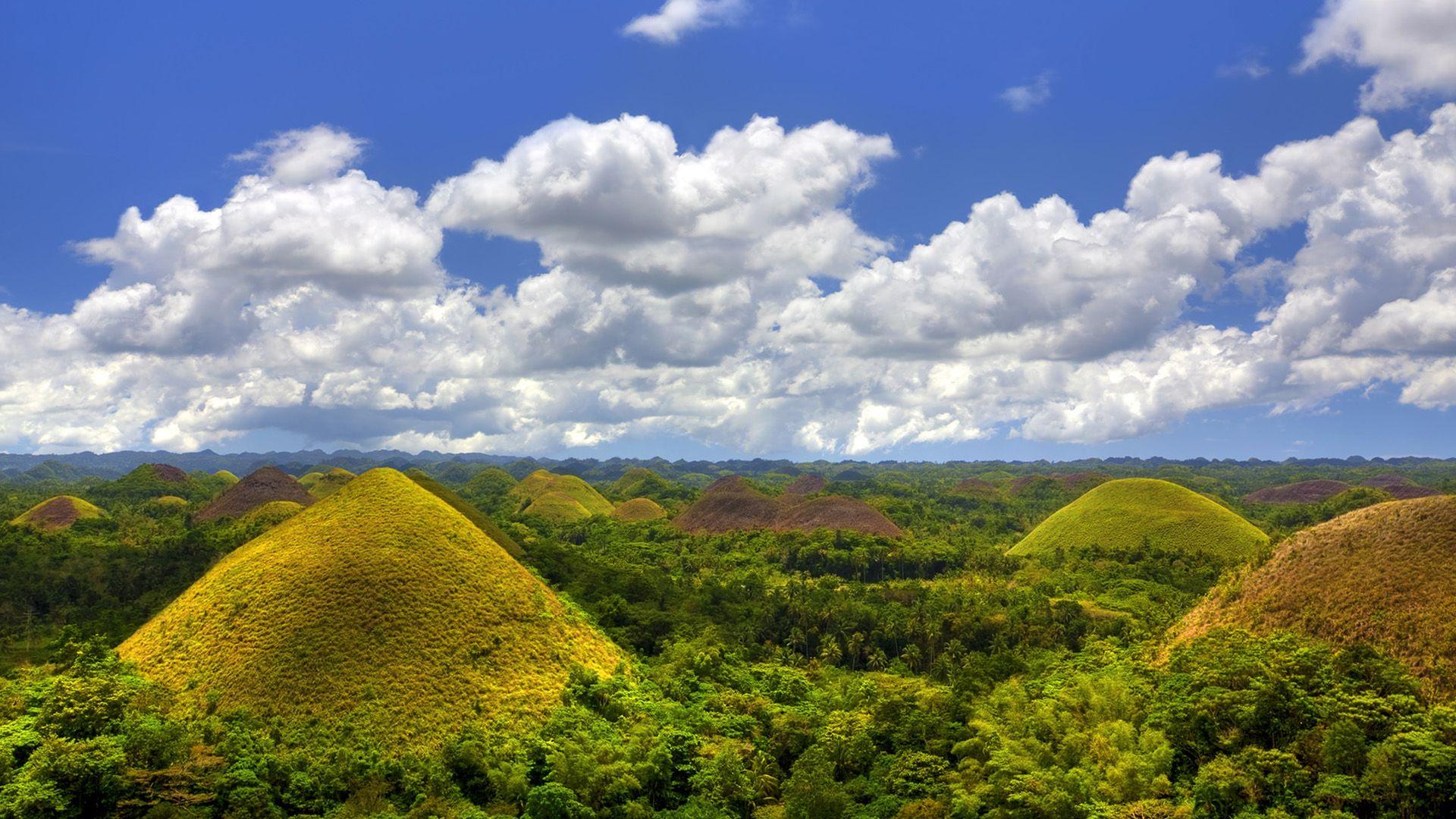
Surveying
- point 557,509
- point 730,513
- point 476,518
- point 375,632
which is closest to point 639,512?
point 557,509

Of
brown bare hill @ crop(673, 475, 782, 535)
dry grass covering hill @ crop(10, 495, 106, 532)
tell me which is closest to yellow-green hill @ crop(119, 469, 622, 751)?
brown bare hill @ crop(673, 475, 782, 535)

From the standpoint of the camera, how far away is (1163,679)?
1474 inches

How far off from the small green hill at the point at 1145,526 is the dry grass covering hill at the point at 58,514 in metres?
146

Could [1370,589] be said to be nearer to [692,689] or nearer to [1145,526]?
[692,689]

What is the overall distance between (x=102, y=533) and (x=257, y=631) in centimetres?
9279

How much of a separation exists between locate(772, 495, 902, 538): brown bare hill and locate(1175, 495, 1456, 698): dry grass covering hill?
67.4 m

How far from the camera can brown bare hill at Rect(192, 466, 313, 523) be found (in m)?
127

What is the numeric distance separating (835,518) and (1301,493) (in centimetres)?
13540

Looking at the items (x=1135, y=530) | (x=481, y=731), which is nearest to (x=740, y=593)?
(x=481, y=731)

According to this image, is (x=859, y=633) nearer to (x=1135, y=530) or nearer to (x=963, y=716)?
(x=963, y=716)

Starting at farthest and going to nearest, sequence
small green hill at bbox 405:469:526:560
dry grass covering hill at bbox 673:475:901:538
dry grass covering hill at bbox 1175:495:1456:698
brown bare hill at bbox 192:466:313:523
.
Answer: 1. brown bare hill at bbox 192:466:313:523
2. dry grass covering hill at bbox 673:475:901:538
3. small green hill at bbox 405:469:526:560
4. dry grass covering hill at bbox 1175:495:1456:698

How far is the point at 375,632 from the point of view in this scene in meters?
42.6

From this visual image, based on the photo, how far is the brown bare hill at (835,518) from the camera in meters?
116

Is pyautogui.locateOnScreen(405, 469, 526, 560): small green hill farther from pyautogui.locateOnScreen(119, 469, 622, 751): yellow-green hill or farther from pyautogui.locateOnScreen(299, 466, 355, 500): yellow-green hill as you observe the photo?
pyautogui.locateOnScreen(299, 466, 355, 500): yellow-green hill
